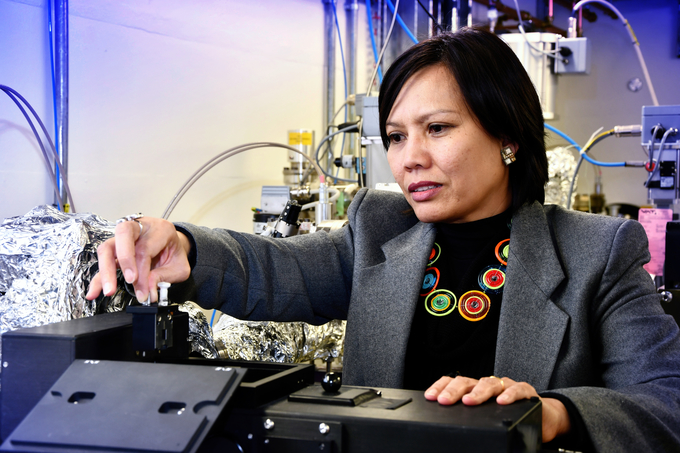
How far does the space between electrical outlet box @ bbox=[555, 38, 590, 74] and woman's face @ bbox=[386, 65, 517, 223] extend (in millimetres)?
1503

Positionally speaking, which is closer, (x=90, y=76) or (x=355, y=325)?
(x=355, y=325)

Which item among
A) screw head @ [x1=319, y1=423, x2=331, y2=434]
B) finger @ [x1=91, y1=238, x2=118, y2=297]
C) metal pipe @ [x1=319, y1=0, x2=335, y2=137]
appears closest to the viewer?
screw head @ [x1=319, y1=423, x2=331, y2=434]

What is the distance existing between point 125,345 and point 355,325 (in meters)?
0.42

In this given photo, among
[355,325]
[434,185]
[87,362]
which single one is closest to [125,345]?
[87,362]

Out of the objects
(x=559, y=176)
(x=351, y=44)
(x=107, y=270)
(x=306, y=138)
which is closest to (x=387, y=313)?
(x=107, y=270)

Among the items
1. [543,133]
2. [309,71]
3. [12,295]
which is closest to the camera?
[12,295]

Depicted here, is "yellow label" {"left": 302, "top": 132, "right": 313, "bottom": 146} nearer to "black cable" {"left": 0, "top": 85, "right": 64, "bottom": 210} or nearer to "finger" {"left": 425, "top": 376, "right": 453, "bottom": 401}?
"black cable" {"left": 0, "top": 85, "right": 64, "bottom": 210}

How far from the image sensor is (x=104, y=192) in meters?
1.87

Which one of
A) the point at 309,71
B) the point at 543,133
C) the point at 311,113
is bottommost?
the point at 543,133

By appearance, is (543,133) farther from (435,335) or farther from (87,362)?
(87,362)

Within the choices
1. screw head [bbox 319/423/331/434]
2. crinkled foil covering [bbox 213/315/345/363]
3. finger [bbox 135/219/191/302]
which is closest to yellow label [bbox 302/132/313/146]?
crinkled foil covering [bbox 213/315/345/363]

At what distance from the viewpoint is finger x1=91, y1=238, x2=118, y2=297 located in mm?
699

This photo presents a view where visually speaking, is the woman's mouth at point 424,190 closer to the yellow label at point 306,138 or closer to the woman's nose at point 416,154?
the woman's nose at point 416,154

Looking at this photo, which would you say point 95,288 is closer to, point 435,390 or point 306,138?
point 435,390
